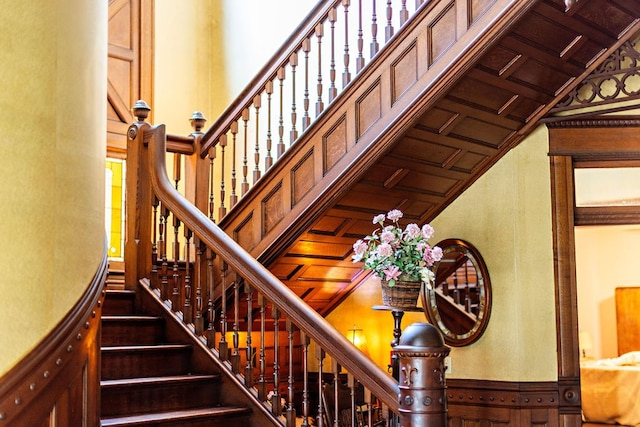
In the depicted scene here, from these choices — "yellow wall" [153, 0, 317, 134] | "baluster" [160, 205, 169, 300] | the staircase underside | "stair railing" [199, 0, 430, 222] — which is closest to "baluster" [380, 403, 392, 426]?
the staircase underside

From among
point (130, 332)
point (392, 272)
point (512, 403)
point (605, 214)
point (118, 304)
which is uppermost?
point (605, 214)

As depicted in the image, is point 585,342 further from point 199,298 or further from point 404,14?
point 199,298

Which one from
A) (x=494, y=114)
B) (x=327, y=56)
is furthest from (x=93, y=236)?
(x=327, y=56)

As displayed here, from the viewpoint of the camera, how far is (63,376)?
283cm

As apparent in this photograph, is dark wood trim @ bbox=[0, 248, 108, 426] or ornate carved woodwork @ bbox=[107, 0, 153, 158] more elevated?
ornate carved woodwork @ bbox=[107, 0, 153, 158]

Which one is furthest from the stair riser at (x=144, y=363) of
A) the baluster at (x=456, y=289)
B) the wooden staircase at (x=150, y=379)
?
the baluster at (x=456, y=289)

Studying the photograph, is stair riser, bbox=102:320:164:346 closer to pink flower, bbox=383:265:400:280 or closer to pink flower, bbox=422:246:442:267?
pink flower, bbox=383:265:400:280

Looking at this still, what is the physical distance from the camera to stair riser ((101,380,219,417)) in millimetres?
4574

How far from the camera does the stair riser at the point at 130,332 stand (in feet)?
17.0

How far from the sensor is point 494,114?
568cm

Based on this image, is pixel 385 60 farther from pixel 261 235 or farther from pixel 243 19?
pixel 243 19

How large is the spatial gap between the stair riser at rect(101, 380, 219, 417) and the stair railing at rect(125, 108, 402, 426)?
0.19 meters

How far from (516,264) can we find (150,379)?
259 cm

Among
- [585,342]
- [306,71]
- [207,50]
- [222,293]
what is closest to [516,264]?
[306,71]
